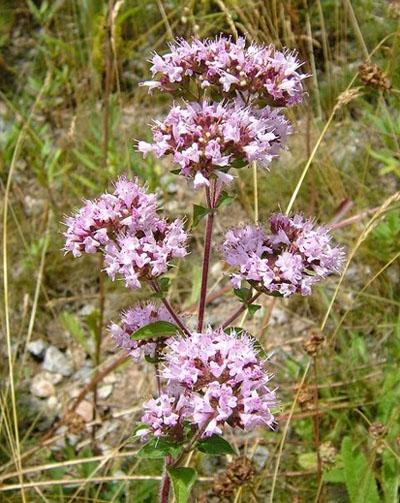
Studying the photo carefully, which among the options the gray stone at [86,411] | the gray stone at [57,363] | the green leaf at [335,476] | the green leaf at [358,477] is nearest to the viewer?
the green leaf at [358,477]

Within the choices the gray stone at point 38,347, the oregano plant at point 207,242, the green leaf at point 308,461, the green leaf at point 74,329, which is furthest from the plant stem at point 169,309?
the gray stone at point 38,347

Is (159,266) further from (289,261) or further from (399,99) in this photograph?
(399,99)

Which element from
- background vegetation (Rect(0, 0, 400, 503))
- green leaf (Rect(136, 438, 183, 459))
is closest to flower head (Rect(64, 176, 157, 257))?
green leaf (Rect(136, 438, 183, 459))

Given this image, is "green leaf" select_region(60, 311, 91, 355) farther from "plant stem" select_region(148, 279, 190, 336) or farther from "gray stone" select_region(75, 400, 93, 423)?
"plant stem" select_region(148, 279, 190, 336)

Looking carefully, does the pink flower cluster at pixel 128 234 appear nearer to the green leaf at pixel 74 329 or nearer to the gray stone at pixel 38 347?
the green leaf at pixel 74 329

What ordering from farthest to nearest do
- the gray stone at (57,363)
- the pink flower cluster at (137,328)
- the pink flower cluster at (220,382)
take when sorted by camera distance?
the gray stone at (57,363), the pink flower cluster at (137,328), the pink flower cluster at (220,382)

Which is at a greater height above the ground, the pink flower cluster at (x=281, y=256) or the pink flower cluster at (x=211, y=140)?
the pink flower cluster at (x=211, y=140)

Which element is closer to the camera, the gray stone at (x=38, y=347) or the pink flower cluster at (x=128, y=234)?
the pink flower cluster at (x=128, y=234)
